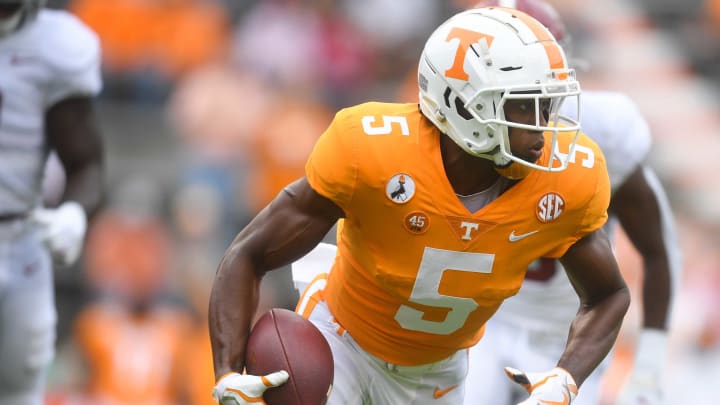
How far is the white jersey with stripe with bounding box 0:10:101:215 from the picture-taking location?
4.59 m

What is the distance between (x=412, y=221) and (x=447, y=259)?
0.46ft

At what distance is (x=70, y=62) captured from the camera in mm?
4637

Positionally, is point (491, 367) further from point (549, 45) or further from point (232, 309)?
point (549, 45)

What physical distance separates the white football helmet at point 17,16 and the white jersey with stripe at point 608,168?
1766mm

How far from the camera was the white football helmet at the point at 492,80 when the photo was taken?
3.43 m

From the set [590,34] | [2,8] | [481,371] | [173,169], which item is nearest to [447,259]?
[481,371]

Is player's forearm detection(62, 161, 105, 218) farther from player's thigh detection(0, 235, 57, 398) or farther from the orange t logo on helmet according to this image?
the orange t logo on helmet

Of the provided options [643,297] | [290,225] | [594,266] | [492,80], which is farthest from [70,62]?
[643,297]

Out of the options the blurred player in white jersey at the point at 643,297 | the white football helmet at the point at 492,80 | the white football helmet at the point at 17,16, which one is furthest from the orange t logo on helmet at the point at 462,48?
the white football helmet at the point at 17,16

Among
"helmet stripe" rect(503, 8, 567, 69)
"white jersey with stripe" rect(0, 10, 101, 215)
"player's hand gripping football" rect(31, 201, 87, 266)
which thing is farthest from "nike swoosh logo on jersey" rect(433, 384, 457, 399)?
"white jersey with stripe" rect(0, 10, 101, 215)

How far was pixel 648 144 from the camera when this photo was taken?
14.9 feet

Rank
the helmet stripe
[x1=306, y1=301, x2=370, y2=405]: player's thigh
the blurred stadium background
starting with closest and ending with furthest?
the helmet stripe, [x1=306, y1=301, x2=370, y2=405]: player's thigh, the blurred stadium background

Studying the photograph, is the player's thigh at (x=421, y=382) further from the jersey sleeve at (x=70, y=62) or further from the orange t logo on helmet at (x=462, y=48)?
the jersey sleeve at (x=70, y=62)

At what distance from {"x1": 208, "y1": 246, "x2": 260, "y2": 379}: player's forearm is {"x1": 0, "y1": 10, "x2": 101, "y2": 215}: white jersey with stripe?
4.37 feet
